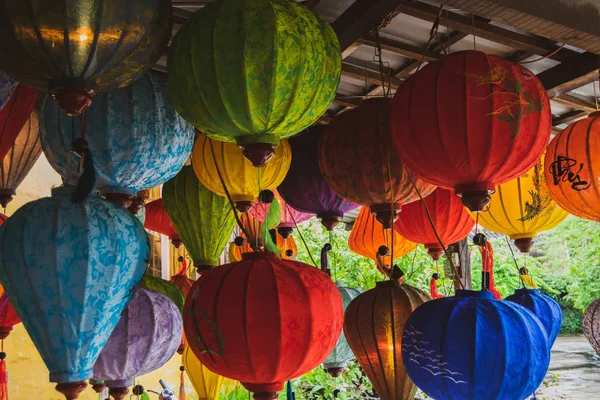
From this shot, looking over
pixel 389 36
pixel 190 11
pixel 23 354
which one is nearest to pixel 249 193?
pixel 190 11

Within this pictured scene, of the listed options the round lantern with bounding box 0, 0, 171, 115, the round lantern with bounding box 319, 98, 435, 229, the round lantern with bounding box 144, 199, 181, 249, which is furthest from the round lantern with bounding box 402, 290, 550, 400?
the round lantern with bounding box 144, 199, 181, 249

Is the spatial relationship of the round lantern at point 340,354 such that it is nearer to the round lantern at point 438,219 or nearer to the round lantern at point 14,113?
the round lantern at point 438,219

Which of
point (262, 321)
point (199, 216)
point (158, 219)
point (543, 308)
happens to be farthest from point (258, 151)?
point (158, 219)

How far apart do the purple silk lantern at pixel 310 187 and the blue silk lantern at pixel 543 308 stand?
73 cm

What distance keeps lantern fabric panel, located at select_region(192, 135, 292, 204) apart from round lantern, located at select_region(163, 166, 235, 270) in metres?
0.18

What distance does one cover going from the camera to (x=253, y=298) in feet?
5.13

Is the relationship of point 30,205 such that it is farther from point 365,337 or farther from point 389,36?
point 389,36

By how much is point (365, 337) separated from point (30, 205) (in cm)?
103

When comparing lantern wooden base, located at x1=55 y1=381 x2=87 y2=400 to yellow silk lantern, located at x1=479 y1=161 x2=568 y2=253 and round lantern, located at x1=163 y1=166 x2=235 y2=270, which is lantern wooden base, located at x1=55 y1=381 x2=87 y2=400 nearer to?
round lantern, located at x1=163 y1=166 x2=235 y2=270

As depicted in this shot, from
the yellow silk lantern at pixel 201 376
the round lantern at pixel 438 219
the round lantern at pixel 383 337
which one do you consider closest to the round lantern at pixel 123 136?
the round lantern at pixel 383 337

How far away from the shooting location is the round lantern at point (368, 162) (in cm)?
185

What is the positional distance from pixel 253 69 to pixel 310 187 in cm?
97

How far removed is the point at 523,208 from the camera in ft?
7.30

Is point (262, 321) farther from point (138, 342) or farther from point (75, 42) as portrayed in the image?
point (75, 42)
